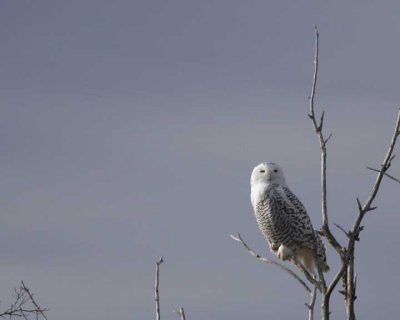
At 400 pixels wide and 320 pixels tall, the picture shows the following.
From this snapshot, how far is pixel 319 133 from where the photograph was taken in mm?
4457

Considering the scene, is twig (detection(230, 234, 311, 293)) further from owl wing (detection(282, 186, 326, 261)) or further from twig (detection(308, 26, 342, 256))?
owl wing (detection(282, 186, 326, 261))

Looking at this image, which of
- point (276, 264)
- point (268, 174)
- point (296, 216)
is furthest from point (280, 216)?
point (276, 264)

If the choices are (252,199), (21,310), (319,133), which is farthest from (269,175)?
(319,133)

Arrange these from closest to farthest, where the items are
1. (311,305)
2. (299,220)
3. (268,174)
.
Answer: (311,305), (299,220), (268,174)

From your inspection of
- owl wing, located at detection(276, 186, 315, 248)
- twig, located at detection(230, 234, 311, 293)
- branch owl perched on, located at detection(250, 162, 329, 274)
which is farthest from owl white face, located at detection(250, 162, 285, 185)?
twig, located at detection(230, 234, 311, 293)

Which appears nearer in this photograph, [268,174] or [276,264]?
[276,264]

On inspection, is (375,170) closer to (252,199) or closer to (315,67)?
(315,67)

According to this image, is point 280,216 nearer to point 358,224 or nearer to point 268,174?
point 268,174

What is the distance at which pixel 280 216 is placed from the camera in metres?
11.6

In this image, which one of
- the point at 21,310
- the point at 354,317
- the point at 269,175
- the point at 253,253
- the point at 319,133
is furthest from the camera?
the point at 269,175

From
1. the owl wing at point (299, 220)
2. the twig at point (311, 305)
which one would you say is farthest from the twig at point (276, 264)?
the owl wing at point (299, 220)

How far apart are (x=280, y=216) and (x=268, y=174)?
0.66 meters

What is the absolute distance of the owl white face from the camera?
38.9 ft

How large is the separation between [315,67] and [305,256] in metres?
7.01
